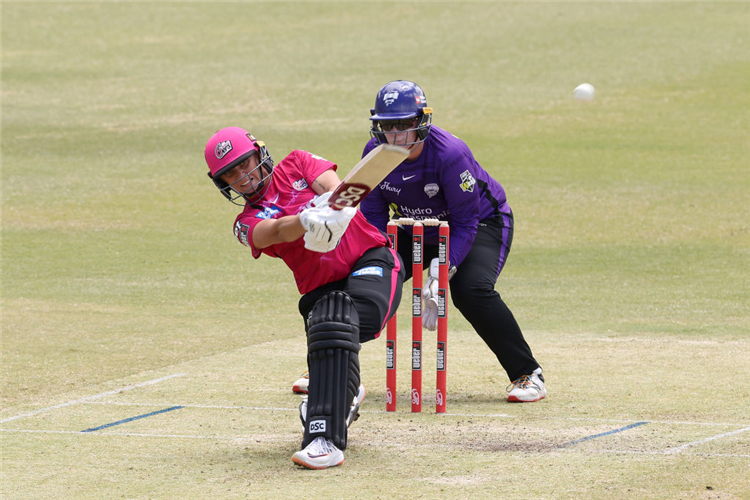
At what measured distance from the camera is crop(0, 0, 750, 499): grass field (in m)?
5.13

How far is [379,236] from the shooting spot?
5.55m

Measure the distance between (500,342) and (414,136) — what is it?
1.45 m

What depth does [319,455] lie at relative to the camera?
4.89m

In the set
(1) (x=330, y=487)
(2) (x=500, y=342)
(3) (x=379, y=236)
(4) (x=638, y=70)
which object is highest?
(4) (x=638, y=70)

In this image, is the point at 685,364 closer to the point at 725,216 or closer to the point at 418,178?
the point at 418,178

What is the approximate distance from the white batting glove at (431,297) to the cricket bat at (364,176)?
1.36 metres

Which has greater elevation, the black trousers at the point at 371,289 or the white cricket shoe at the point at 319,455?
the black trousers at the point at 371,289

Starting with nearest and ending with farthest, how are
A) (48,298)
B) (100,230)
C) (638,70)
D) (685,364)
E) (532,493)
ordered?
(532,493) → (685,364) → (48,298) → (100,230) → (638,70)

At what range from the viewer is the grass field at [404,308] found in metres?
5.13

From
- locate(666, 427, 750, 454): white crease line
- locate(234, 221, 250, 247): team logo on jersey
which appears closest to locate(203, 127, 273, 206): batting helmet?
locate(234, 221, 250, 247): team logo on jersey

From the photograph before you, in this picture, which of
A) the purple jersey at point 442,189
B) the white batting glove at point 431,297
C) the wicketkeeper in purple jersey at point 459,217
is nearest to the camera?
the white batting glove at point 431,297

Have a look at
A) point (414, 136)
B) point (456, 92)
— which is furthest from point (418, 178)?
point (456, 92)

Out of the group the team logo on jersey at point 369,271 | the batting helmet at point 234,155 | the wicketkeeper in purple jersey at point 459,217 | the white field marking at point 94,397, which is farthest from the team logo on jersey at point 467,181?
the white field marking at point 94,397

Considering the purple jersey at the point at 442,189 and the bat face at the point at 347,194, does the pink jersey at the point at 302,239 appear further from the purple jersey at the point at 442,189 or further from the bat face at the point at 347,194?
the purple jersey at the point at 442,189
